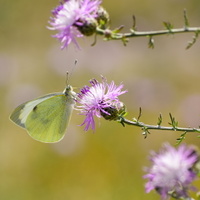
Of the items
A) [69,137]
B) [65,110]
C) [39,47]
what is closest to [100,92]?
[65,110]

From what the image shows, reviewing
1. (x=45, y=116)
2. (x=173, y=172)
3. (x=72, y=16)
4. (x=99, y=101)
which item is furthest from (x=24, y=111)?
(x=173, y=172)

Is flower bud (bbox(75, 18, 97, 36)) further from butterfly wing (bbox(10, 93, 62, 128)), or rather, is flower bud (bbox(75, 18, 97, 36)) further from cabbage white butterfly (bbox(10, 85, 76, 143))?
butterfly wing (bbox(10, 93, 62, 128))

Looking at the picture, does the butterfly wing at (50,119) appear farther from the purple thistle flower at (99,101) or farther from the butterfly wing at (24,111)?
the purple thistle flower at (99,101)

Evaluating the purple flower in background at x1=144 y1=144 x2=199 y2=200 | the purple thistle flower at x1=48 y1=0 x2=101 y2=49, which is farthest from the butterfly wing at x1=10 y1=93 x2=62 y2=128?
the purple flower in background at x1=144 y1=144 x2=199 y2=200

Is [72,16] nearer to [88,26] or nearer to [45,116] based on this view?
[88,26]

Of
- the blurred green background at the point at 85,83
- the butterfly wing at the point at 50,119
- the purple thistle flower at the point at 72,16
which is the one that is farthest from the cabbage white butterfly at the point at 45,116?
the blurred green background at the point at 85,83

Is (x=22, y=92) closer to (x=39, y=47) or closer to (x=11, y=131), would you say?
(x=11, y=131)
